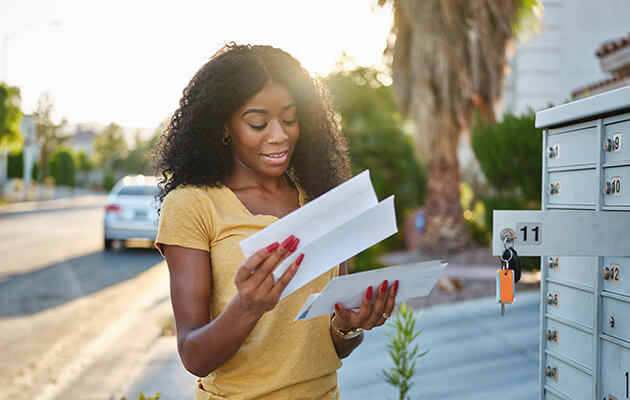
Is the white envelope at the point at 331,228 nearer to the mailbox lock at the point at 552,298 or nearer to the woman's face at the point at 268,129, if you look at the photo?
the woman's face at the point at 268,129

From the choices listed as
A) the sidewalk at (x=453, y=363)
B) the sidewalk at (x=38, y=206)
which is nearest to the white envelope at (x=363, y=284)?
the sidewalk at (x=453, y=363)

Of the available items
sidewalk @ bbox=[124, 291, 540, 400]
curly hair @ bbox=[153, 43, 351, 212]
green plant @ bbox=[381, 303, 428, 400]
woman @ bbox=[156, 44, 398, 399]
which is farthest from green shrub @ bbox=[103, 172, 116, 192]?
woman @ bbox=[156, 44, 398, 399]

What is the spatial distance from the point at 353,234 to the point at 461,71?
9.60 metres

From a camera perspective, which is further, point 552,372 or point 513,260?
point 552,372

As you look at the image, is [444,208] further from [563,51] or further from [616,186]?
[616,186]

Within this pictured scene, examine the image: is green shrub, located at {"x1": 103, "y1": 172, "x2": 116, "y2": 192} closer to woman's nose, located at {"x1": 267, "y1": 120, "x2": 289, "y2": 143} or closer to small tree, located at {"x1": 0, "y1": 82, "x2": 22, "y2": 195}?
small tree, located at {"x1": 0, "y1": 82, "x2": 22, "y2": 195}

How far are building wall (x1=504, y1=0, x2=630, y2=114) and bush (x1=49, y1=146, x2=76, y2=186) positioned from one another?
156 ft

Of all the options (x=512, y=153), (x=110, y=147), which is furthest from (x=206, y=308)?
(x=110, y=147)

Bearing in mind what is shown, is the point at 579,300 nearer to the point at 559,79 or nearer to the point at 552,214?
the point at 552,214

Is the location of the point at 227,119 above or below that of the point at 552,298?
above

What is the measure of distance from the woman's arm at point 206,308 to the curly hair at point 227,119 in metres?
0.25

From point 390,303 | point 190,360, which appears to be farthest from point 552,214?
point 190,360

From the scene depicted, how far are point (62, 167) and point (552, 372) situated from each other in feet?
196

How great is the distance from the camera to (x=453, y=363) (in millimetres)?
5039
